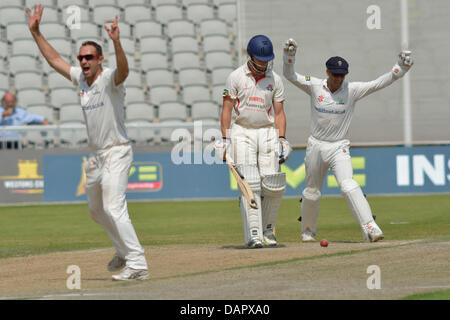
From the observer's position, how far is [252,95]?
10758 mm

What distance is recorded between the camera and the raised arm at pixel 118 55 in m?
7.66

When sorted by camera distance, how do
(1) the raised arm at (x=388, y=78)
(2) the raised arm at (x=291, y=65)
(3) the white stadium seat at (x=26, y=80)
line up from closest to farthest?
(2) the raised arm at (x=291, y=65) → (1) the raised arm at (x=388, y=78) → (3) the white stadium seat at (x=26, y=80)

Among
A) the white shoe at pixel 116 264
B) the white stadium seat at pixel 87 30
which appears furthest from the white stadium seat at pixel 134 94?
the white shoe at pixel 116 264

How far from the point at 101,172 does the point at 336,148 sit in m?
4.12

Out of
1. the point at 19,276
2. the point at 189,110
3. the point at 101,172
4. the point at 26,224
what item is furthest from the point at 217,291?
the point at 189,110

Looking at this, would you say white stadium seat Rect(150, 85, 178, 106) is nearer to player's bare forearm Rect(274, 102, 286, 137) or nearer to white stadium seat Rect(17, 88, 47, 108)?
white stadium seat Rect(17, 88, 47, 108)

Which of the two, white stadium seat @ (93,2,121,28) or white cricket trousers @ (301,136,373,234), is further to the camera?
white stadium seat @ (93,2,121,28)

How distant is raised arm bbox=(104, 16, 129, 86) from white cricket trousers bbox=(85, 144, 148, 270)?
0.68 meters

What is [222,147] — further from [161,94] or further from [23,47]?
[23,47]

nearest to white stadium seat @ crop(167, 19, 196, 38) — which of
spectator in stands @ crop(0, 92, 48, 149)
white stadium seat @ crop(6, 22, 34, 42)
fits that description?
white stadium seat @ crop(6, 22, 34, 42)

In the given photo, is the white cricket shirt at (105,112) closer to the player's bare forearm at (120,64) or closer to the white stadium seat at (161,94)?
the player's bare forearm at (120,64)

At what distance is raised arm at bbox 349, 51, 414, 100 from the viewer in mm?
11289

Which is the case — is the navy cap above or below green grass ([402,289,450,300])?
above

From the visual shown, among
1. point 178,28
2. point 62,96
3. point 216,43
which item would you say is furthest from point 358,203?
point 178,28
